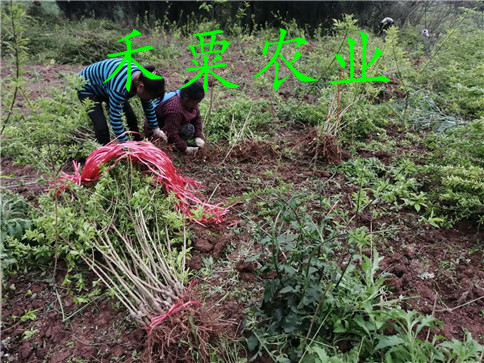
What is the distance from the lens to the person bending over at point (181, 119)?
3.39m

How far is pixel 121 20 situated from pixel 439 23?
835cm

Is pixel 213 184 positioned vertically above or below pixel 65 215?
below

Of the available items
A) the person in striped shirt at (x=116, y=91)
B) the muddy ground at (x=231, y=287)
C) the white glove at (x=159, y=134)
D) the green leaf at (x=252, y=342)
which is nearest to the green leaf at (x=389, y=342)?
the muddy ground at (x=231, y=287)

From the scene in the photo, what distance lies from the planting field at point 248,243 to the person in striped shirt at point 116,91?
0.33 meters

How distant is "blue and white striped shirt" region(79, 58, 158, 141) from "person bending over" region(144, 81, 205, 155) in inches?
8.9

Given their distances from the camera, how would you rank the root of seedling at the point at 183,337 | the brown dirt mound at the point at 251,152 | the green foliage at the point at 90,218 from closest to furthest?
the root of seedling at the point at 183,337 < the green foliage at the point at 90,218 < the brown dirt mound at the point at 251,152

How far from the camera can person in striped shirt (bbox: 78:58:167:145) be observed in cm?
291

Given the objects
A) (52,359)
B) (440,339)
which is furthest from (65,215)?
(440,339)

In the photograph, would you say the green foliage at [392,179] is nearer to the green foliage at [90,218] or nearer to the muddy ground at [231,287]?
the muddy ground at [231,287]

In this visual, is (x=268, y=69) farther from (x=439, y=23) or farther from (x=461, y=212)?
(x=439, y=23)

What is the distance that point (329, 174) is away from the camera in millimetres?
3180

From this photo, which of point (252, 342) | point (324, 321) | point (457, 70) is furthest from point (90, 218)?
point (457, 70)

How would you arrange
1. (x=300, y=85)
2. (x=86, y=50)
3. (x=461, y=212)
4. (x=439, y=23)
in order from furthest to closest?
1. (x=439, y=23)
2. (x=86, y=50)
3. (x=300, y=85)
4. (x=461, y=212)

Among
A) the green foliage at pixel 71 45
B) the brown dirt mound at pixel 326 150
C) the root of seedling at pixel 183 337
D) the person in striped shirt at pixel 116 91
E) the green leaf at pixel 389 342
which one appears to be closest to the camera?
the green leaf at pixel 389 342
